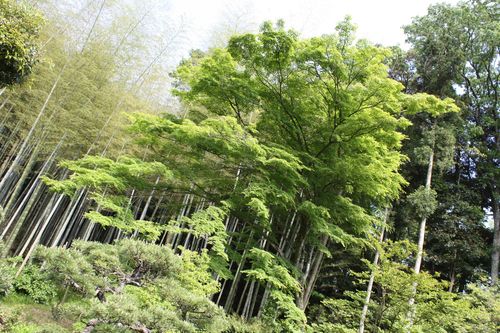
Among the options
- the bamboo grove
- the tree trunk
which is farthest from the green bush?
the tree trunk

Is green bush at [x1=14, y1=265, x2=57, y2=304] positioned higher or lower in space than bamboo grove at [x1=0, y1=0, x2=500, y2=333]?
lower

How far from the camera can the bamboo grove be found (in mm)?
3654

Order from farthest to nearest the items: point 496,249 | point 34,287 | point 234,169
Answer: point 496,249, point 34,287, point 234,169

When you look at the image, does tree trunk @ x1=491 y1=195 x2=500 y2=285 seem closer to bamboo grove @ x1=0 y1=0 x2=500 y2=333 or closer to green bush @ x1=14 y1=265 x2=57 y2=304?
bamboo grove @ x1=0 y1=0 x2=500 y2=333

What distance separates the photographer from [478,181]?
12.4 metres

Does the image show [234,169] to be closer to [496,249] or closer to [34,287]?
[34,287]

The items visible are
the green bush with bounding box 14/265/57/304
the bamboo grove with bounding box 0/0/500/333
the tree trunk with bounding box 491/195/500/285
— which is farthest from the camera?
the tree trunk with bounding box 491/195/500/285

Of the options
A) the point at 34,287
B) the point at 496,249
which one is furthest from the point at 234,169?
the point at 496,249

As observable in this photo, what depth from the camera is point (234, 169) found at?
743cm

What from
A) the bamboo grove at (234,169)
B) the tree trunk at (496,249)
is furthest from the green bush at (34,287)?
the tree trunk at (496,249)

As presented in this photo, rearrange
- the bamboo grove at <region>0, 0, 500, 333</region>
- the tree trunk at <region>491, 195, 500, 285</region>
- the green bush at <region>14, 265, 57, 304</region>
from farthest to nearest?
the tree trunk at <region>491, 195, 500, 285</region>, the green bush at <region>14, 265, 57, 304</region>, the bamboo grove at <region>0, 0, 500, 333</region>

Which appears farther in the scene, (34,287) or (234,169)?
(34,287)

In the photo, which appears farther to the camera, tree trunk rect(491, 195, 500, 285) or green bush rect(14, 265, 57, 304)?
tree trunk rect(491, 195, 500, 285)

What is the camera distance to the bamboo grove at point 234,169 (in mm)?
3654
